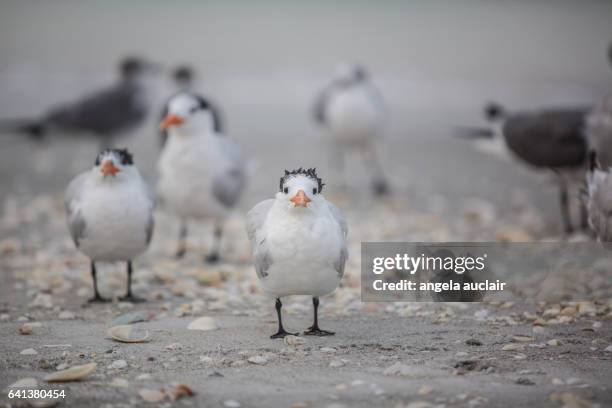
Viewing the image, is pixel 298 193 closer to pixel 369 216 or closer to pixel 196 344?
pixel 196 344

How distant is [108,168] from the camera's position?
15.4 feet

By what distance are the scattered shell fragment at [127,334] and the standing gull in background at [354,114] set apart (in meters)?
4.81

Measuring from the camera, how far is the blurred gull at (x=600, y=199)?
15.4ft

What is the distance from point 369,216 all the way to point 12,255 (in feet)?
10.8

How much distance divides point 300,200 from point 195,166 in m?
2.49

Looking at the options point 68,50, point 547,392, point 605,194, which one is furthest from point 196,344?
point 68,50

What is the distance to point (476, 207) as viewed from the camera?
7.90 m

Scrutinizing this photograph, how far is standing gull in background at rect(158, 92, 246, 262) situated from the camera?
6082mm

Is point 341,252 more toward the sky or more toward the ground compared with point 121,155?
more toward the ground

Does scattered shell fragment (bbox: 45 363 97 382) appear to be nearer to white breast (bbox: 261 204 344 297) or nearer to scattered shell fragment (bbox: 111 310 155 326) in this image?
scattered shell fragment (bbox: 111 310 155 326)

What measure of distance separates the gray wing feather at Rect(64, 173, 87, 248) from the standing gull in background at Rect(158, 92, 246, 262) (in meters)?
1.12

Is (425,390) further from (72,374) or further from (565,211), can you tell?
(565,211)

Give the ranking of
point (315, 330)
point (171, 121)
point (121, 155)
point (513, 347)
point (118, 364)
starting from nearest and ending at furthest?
point (118, 364), point (513, 347), point (315, 330), point (121, 155), point (171, 121)

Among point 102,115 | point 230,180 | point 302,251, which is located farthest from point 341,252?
point 102,115
